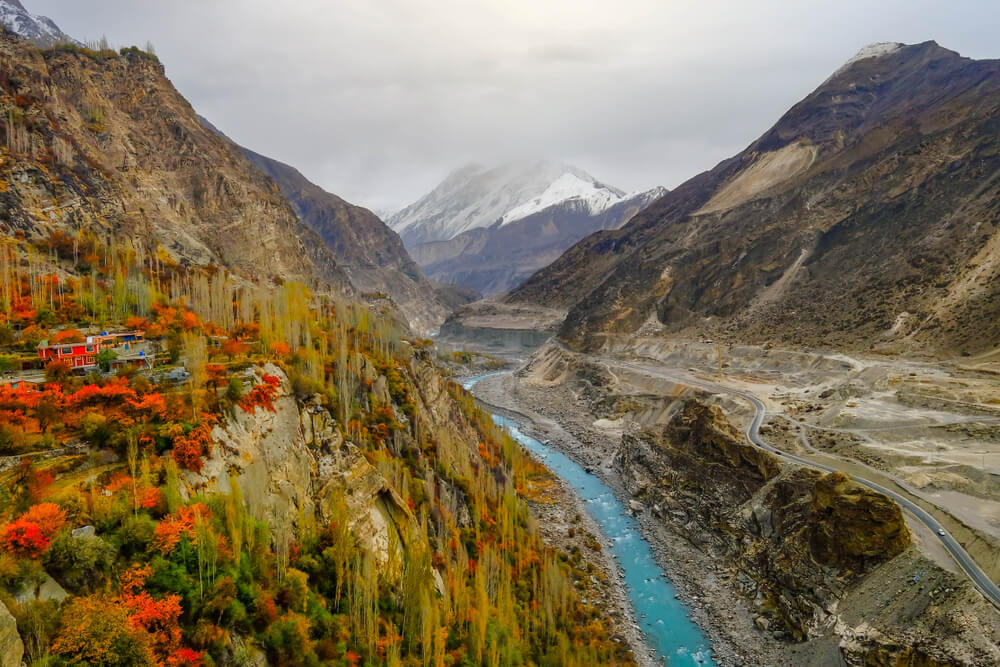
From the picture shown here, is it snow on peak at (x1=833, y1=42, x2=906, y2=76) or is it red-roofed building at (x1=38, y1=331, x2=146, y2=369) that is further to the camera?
snow on peak at (x1=833, y1=42, x2=906, y2=76)

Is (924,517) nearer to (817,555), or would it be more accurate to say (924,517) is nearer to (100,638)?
(817,555)

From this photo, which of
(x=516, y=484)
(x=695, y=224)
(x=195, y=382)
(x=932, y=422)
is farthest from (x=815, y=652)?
(x=695, y=224)

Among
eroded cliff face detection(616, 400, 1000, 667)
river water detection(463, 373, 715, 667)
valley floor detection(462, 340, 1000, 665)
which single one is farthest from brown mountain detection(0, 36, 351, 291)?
eroded cliff face detection(616, 400, 1000, 667)

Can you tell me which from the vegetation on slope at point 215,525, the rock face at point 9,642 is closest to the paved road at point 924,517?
the vegetation on slope at point 215,525

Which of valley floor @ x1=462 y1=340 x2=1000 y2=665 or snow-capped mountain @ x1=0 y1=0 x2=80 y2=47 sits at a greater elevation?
snow-capped mountain @ x1=0 y1=0 x2=80 y2=47

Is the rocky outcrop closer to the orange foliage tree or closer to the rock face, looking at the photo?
the orange foliage tree

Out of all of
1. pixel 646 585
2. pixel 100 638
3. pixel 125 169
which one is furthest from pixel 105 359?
pixel 125 169

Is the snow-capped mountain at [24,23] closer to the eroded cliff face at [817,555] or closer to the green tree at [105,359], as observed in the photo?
the green tree at [105,359]
